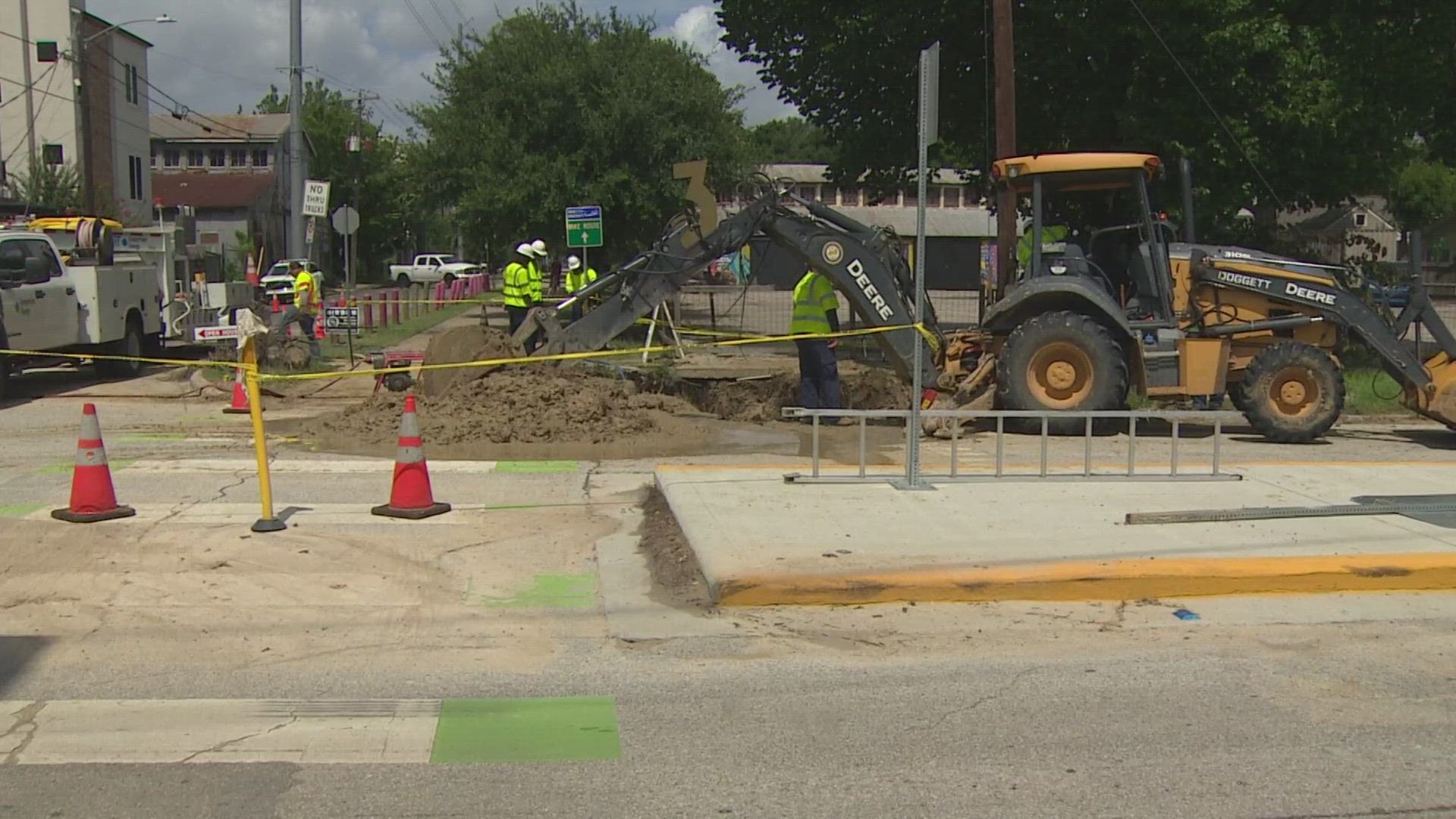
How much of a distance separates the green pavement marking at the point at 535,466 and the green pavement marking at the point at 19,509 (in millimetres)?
3563

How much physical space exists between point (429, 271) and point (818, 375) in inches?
2159

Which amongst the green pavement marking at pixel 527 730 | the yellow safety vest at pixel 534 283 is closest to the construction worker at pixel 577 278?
the yellow safety vest at pixel 534 283

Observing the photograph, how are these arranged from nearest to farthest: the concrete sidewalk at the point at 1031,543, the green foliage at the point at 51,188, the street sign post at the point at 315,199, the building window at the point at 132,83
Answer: the concrete sidewalk at the point at 1031,543, the street sign post at the point at 315,199, the green foliage at the point at 51,188, the building window at the point at 132,83

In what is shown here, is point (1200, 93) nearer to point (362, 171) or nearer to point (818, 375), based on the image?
point (818, 375)

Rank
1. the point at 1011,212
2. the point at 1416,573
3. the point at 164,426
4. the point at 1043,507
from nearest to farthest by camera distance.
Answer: the point at 1416,573
the point at 1043,507
the point at 164,426
the point at 1011,212

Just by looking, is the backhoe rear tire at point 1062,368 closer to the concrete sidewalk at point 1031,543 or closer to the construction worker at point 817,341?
the construction worker at point 817,341

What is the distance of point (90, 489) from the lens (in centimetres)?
887

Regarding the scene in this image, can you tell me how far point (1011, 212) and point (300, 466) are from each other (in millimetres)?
10480

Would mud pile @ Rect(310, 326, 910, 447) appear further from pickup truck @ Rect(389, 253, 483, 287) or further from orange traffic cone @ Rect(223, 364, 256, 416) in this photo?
pickup truck @ Rect(389, 253, 483, 287)

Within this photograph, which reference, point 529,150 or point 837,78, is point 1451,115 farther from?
point 529,150

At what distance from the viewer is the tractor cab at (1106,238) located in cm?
1355

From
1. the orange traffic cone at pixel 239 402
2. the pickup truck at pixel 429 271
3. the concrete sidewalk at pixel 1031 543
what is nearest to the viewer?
the concrete sidewalk at pixel 1031 543

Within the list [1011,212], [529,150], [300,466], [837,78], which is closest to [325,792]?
[300,466]

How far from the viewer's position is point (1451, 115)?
22109 millimetres
